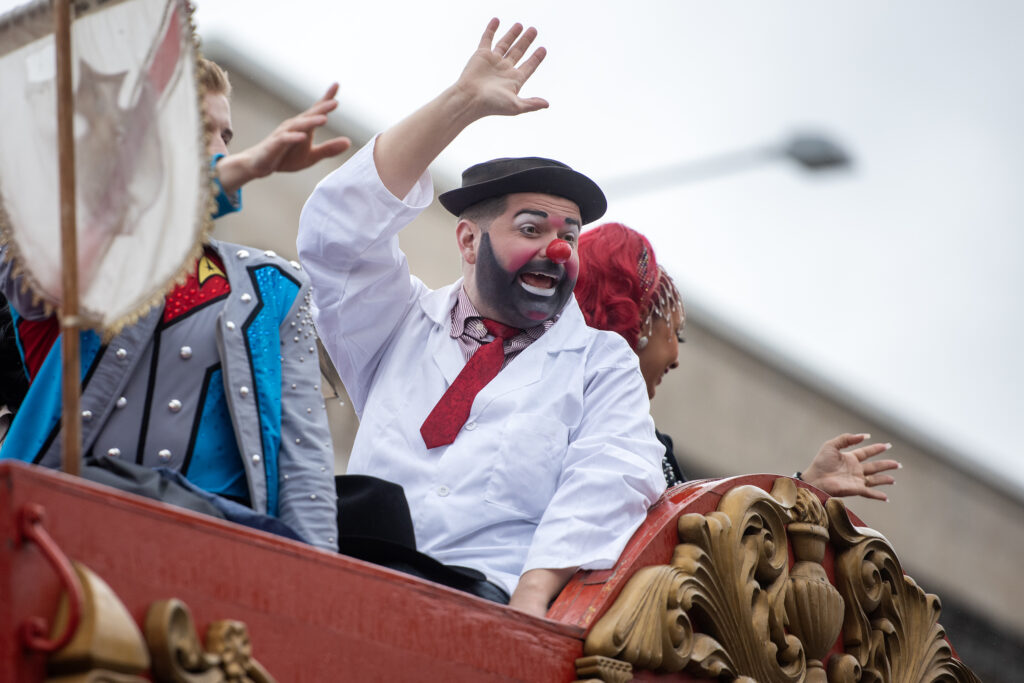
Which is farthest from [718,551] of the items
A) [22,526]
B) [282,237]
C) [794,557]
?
[282,237]

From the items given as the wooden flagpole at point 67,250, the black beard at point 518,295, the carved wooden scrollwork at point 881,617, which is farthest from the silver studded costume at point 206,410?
the carved wooden scrollwork at point 881,617

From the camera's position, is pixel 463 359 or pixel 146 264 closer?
pixel 146 264

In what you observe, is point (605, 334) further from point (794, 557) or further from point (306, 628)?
point (306, 628)

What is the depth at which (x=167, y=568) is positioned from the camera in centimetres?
180

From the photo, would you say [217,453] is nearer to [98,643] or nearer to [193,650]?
[193,650]

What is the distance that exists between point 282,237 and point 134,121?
5.10m

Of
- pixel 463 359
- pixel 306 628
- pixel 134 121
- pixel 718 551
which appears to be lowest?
pixel 306 628

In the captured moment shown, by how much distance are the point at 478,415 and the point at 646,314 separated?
2.45ft

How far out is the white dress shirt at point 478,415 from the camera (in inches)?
106

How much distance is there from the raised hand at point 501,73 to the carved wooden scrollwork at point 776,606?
0.85 meters

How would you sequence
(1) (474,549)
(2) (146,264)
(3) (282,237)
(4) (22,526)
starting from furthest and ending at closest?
(3) (282,237) → (1) (474,549) → (2) (146,264) → (4) (22,526)

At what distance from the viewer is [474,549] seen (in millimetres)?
2691

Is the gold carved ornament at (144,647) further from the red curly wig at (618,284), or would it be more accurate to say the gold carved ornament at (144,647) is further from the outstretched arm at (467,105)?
the red curly wig at (618,284)

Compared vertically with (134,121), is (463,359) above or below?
below
